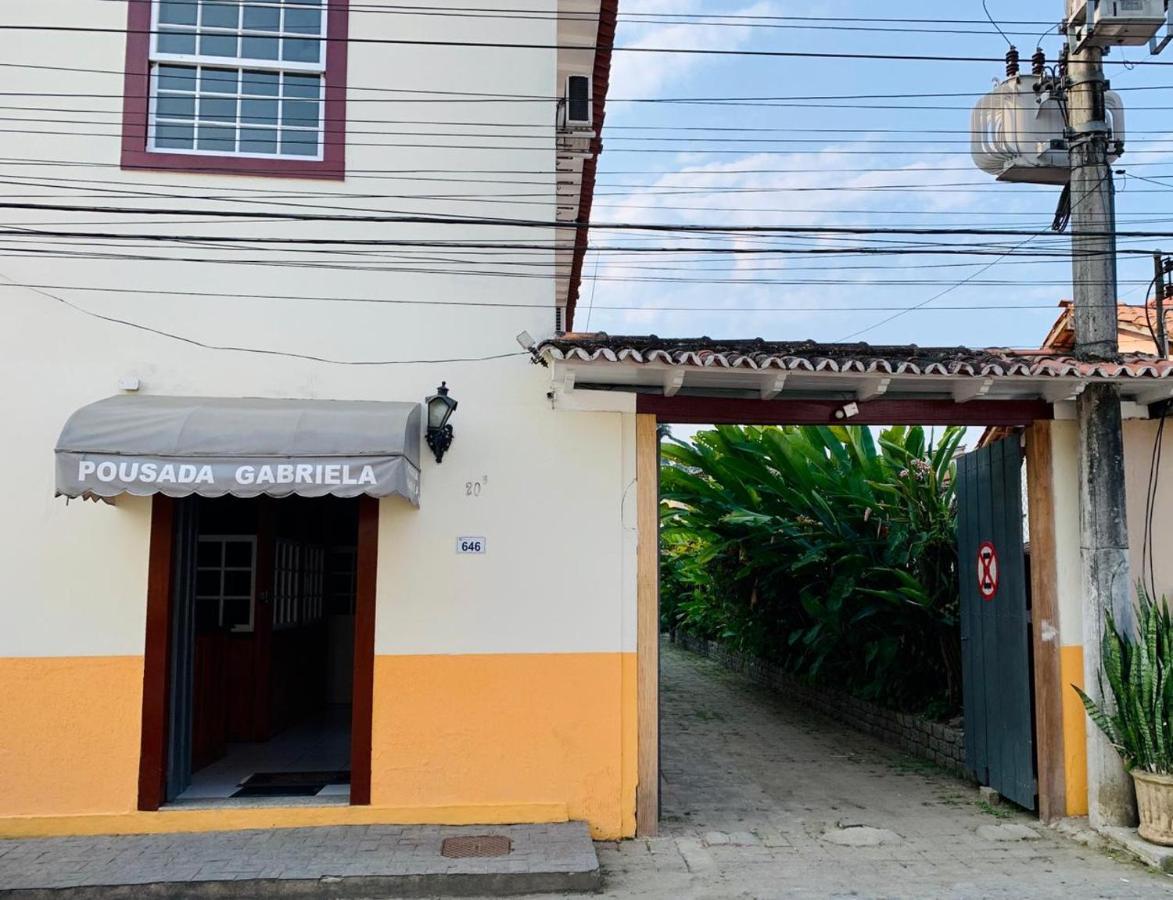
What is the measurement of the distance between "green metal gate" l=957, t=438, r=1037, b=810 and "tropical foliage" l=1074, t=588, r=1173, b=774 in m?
0.76

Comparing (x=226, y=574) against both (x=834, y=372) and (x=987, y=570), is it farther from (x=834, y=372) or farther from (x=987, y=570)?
(x=987, y=570)

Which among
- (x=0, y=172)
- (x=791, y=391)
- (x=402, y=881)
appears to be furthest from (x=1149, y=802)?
(x=0, y=172)

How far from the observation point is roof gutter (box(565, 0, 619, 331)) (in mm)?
9040

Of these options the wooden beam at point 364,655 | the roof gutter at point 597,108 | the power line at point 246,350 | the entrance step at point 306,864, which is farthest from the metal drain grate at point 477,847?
the roof gutter at point 597,108

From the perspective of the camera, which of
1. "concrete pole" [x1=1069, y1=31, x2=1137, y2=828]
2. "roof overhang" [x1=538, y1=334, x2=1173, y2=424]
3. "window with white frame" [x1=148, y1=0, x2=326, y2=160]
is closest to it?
"roof overhang" [x1=538, y1=334, x2=1173, y2=424]

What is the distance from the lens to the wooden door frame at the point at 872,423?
25.2 feet

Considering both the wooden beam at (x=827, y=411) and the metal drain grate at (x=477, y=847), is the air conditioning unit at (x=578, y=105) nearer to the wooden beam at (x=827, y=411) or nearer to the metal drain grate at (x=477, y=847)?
the wooden beam at (x=827, y=411)

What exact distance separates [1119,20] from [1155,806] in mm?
5813

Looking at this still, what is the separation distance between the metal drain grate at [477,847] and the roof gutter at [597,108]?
13.8 feet

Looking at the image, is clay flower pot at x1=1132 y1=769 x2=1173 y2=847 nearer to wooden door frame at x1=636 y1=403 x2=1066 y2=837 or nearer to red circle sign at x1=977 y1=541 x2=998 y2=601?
wooden door frame at x1=636 y1=403 x2=1066 y2=837

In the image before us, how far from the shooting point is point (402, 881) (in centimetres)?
632

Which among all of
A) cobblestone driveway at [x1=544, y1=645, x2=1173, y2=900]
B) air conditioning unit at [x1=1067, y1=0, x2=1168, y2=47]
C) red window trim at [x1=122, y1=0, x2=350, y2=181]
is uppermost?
air conditioning unit at [x1=1067, y1=0, x2=1168, y2=47]

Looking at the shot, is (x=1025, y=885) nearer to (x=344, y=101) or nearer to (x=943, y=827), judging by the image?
(x=943, y=827)

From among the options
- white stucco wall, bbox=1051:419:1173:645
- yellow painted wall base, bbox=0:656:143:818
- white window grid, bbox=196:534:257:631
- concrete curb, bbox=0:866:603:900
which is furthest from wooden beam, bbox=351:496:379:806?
white stucco wall, bbox=1051:419:1173:645
